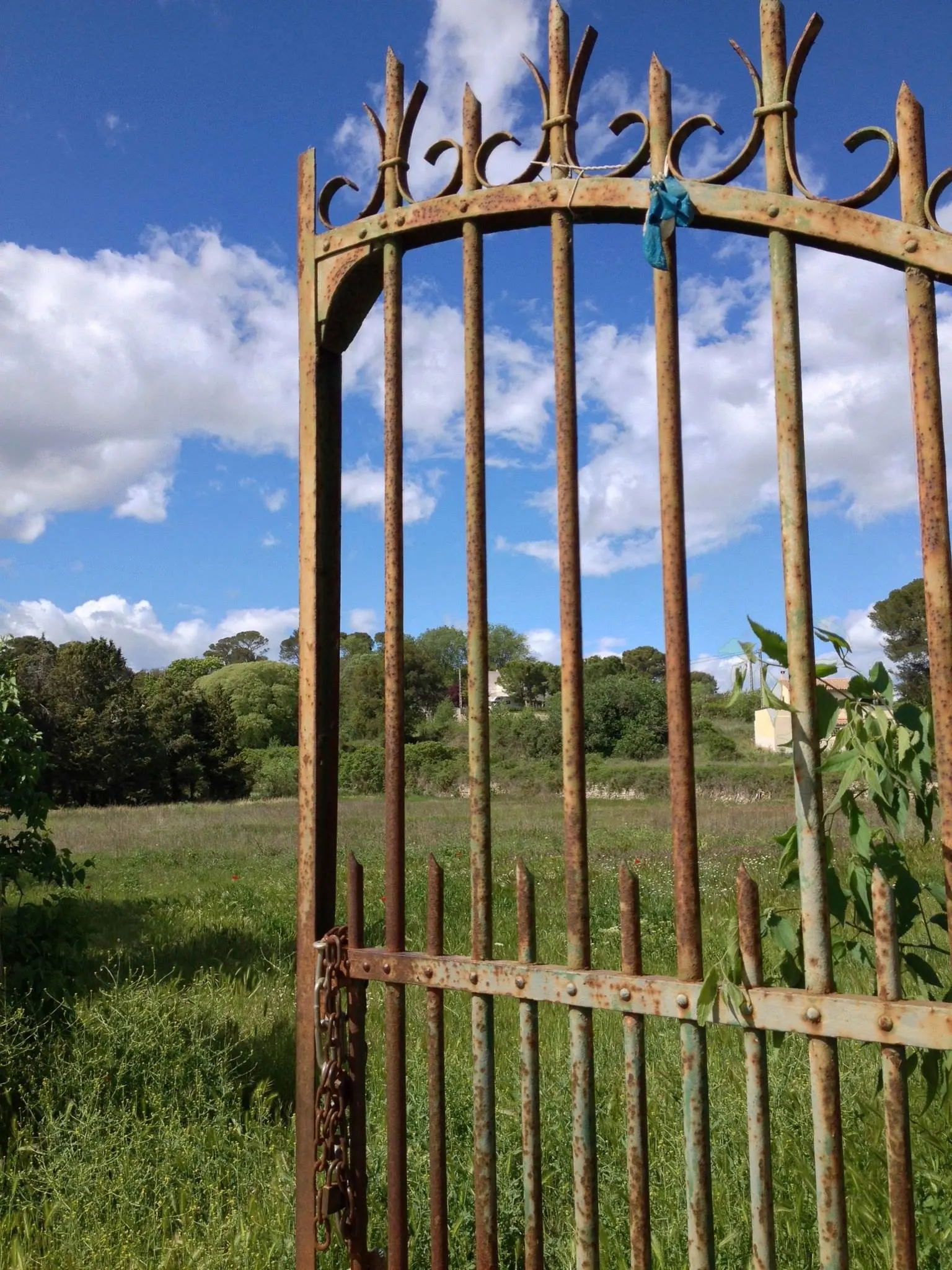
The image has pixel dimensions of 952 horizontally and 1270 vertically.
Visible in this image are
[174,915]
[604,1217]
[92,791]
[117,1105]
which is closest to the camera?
[604,1217]

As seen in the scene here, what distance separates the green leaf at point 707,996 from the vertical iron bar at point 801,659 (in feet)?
0.54

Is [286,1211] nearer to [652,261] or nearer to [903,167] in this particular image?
[652,261]

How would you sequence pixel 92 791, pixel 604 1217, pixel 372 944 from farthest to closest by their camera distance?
pixel 92 791 → pixel 372 944 → pixel 604 1217

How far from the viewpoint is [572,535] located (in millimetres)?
2014

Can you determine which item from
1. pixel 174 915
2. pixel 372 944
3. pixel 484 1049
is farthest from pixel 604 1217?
pixel 174 915

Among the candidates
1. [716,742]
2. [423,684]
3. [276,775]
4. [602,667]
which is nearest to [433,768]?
[276,775]

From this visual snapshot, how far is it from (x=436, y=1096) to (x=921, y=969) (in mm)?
1032

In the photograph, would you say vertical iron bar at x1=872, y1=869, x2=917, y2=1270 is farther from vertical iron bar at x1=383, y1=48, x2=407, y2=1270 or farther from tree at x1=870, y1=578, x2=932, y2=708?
tree at x1=870, y1=578, x2=932, y2=708

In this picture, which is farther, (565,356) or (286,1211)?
(286,1211)

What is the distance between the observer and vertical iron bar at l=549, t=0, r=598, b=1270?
190 cm

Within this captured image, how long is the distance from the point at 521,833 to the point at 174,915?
24.7 ft

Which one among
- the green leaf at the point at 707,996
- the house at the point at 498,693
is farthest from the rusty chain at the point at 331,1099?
the house at the point at 498,693

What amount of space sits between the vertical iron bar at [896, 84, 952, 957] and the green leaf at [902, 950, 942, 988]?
0.25m

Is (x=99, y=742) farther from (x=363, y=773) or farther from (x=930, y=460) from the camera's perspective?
(x=930, y=460)
